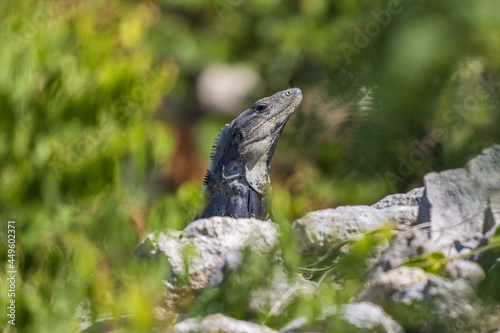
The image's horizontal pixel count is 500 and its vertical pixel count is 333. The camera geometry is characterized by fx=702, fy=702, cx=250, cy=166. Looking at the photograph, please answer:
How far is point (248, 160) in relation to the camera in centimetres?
379

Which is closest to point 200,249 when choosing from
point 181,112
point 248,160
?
point 248,160

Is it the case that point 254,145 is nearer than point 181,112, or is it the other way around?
point 254,145

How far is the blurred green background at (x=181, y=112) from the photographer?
719 millimetres

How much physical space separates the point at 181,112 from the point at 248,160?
6178mm

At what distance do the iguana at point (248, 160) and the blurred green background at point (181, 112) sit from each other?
24 cm

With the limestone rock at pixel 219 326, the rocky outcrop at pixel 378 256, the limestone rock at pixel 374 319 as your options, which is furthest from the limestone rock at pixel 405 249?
the limestone rock at pixel 219 326

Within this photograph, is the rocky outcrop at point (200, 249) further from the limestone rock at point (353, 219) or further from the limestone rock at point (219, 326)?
the limestone rock at point (219, 326)

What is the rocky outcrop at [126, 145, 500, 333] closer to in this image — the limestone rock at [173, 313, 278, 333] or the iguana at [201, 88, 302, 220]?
the limestone rock at [173, 313, 278, 333]

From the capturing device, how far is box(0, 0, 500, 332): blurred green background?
719mm

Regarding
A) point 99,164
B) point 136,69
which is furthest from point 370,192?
point 136,69

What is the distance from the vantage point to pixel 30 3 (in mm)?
4270

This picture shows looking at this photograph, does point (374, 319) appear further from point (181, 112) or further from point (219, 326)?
point (181, 112)

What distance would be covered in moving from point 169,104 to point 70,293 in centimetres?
828

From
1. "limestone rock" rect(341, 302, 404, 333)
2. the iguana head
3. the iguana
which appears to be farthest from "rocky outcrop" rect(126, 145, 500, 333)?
the iguana head
